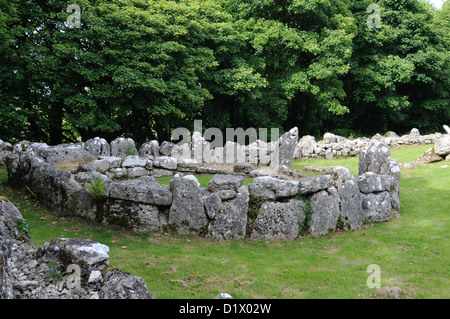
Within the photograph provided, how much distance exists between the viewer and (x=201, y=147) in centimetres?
1755

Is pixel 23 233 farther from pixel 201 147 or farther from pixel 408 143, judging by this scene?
pixel 408 143

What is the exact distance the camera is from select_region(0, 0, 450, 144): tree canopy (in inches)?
720

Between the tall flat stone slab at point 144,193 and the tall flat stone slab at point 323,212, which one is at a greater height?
the tall flat stone slab at point 144,193

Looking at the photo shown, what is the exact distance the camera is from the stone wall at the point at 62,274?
3863 mm

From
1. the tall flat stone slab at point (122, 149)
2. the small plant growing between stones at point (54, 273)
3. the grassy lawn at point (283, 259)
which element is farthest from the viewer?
the tall flat stone slab at point (122, 149)

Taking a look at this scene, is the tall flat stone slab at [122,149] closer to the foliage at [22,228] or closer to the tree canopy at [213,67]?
the tree canopy at [213,67]

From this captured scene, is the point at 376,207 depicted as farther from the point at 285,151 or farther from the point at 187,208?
the point at 285,151

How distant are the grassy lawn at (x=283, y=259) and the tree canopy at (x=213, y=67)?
10.4m

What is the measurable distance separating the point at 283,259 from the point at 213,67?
18.3 metres

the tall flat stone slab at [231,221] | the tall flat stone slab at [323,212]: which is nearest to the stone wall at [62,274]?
the tall flat stone slab at [231,221]

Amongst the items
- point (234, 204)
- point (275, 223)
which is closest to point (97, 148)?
point (234, 204)

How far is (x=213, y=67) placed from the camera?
2359cm

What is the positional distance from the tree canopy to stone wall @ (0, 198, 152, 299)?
550 inches

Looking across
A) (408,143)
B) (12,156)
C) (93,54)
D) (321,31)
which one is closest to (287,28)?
(321,31)
